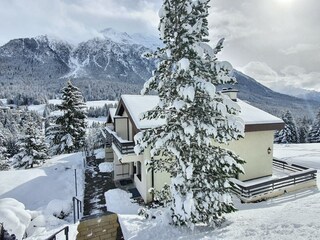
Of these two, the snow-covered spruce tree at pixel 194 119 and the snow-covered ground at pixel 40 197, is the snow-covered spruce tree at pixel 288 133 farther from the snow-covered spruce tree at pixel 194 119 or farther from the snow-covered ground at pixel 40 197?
the snow-covered spruce tree at pixel 194 119

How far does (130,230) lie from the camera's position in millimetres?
7293

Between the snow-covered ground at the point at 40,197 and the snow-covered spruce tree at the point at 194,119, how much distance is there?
385cm

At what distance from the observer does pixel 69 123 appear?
26.2 metres

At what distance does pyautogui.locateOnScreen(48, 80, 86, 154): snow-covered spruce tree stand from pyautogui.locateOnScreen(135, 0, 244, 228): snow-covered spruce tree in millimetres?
20770

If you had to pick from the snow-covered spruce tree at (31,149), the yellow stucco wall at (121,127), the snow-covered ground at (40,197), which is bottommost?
the snow-covered ground at (40,197)

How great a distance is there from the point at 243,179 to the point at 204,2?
36.5ft

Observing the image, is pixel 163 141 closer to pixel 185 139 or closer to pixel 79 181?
→ pixel 185 139

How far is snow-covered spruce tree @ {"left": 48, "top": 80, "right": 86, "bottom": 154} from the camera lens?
26.0 metres

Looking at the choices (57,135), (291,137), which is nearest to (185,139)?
(57,135)

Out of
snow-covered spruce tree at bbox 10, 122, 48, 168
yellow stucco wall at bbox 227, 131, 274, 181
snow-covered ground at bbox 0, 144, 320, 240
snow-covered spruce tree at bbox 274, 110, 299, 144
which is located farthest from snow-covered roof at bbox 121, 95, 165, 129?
snow-covered spruce tree at bbox 274, 110, 299, 144

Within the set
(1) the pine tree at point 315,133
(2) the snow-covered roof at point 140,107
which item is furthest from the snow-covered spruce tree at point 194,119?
(1) the pine tree at point 315,133

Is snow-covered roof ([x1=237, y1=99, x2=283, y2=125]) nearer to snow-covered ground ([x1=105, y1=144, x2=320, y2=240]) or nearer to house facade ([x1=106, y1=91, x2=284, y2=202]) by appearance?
house facade ([x1=106, y1=91, x2=284, y2=202])

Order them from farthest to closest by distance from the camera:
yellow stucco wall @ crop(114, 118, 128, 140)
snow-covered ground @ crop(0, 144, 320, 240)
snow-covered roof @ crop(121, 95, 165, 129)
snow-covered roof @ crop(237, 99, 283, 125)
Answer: yellow stucco wall @ crop(114, 118, 128, 140) < snow-covered roof @ crop(237, 99, 283, 125) < snow-covered roof @ crop(121, 95, 165, 129) < snow-covered ground @ crop(0, 144, 320, 240)

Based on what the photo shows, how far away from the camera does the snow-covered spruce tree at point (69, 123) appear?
85.3ft
